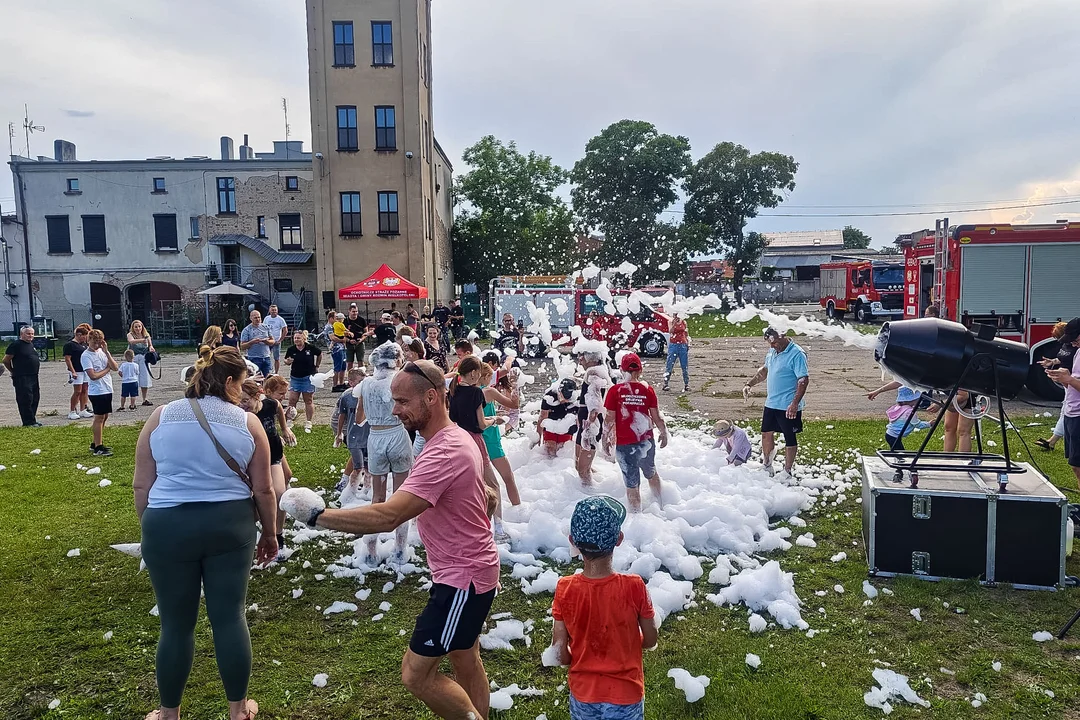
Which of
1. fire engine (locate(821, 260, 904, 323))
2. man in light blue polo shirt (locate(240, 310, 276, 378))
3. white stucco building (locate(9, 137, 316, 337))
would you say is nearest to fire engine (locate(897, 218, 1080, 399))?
man in light blue polo shirt (locate(240, 310, 276, 378))

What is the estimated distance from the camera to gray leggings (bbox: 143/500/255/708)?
338 centimetres

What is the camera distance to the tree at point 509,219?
43781 mm

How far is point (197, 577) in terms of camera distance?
11.5ft

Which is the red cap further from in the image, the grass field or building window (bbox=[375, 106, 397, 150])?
building window (bbox=[375, 106, 397, 150])

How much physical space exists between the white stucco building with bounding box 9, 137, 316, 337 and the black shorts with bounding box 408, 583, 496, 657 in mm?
35375

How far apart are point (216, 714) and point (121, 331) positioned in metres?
39.2

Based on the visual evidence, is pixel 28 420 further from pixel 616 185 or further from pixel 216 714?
pixel 616 185

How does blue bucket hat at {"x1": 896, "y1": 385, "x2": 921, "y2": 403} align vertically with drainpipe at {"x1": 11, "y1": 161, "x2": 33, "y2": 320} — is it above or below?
below

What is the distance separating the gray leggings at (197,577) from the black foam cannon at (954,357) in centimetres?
500

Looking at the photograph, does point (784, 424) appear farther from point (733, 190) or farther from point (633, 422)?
point (733, 190)

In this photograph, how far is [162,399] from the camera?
1566cm

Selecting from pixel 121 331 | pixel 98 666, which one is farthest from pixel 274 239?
pixel 98 666

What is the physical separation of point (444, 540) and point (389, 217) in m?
30.9

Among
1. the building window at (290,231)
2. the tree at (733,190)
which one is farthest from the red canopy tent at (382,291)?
the tree at (733,190)
